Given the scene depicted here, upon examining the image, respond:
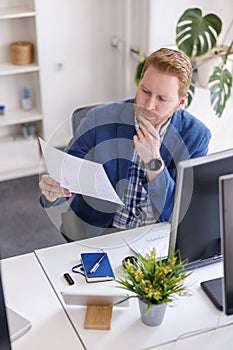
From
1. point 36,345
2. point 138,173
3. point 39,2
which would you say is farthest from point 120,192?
Result: point 39,2

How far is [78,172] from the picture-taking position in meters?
1.66

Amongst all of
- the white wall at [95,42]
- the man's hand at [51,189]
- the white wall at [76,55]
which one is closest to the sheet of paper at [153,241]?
the man's hand at [51,189]

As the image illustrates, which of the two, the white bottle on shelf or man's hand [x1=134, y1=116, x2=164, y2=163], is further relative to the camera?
the white bottle on shelf

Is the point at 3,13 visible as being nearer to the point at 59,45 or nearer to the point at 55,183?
the point at 59,45

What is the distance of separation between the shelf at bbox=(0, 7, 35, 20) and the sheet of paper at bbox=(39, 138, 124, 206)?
1.86 meters

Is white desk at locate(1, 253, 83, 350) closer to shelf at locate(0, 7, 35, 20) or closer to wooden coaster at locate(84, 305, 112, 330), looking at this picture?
wooden coaster at locate(84, 305, 112, 330)

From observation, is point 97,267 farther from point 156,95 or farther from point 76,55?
point 76,55

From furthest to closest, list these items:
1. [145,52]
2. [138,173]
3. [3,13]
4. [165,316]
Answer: [145,52] → [3,13] → [138,173] → [165,316]

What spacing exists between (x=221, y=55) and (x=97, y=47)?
0.90m

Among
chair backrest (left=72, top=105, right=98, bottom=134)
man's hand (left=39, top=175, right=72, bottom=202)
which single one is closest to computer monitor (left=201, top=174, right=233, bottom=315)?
man's hand (left=39, top=175, right=72, bottom=202)

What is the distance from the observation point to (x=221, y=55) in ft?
10.9

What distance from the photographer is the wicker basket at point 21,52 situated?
136 inches

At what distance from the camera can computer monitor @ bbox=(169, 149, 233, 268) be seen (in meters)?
1.44

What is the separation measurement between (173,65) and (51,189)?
1.93ft
